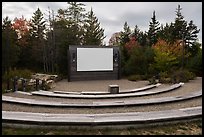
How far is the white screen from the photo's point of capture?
75.3 feet

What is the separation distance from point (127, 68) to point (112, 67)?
254 centimetres

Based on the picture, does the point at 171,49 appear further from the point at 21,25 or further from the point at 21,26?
the point at 21,25

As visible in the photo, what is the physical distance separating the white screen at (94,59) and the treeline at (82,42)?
316 centimetres

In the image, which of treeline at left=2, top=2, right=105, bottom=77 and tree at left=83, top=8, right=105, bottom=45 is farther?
tree at left=83, top=8, right=105, bottom=45

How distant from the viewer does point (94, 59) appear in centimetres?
2330

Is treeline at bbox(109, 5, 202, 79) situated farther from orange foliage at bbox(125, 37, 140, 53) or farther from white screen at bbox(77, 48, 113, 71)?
white screen at bbox(77, 48, 113, 71)

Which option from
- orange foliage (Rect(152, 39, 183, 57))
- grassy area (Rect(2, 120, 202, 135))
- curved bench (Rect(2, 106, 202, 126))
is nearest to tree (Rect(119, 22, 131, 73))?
orange foliage (Rect(152, 39, 183, 57))

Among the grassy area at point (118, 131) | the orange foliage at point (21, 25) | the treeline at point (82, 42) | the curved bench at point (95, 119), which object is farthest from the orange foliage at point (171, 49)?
the orange foliage at point (21, 25)

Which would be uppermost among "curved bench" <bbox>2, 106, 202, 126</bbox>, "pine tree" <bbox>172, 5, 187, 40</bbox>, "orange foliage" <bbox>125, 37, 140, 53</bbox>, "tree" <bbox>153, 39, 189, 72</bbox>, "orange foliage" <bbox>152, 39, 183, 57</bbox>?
Answer: "pine tree" <bbox>172, 5, 187, 40</bbox>

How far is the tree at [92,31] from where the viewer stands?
3725 cm

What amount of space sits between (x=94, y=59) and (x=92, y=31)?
17.2 m

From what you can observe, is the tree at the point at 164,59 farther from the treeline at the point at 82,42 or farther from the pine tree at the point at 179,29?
the pine tree at the point at 179,29

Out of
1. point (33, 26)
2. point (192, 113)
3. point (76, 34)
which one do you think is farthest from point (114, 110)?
point (33, 26)

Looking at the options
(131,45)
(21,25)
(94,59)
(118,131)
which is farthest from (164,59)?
(21,25)
